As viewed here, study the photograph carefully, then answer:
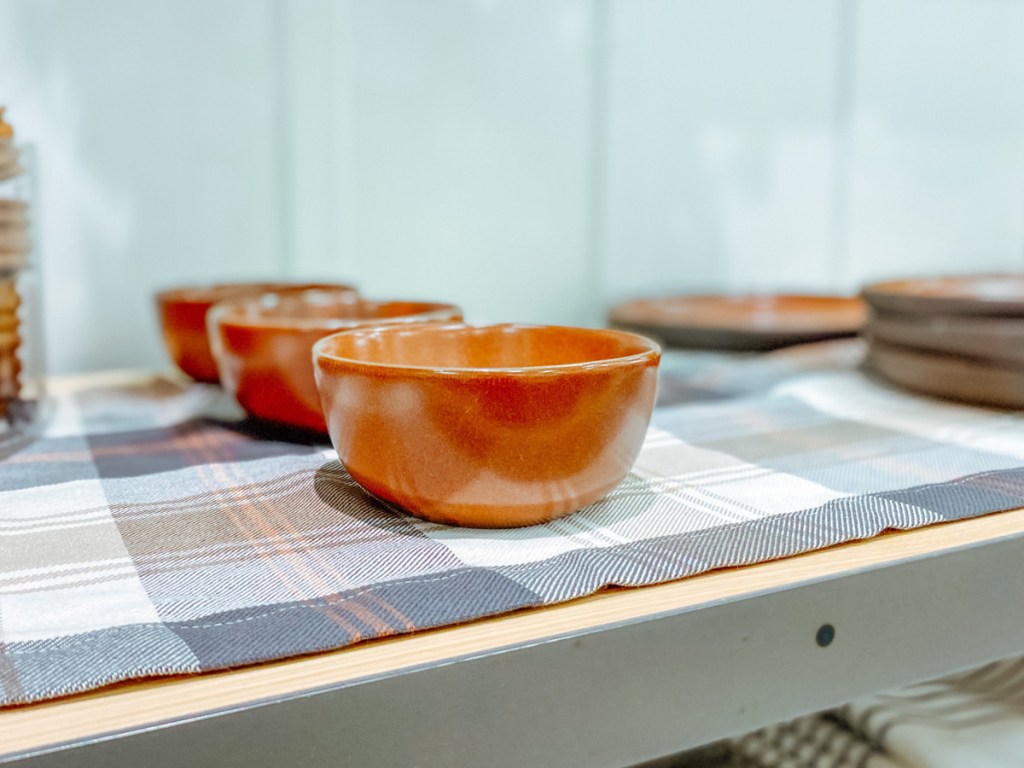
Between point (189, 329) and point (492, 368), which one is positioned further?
point (189, 329)

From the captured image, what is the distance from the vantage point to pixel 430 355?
20.6 inches

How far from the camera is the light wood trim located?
281 mm

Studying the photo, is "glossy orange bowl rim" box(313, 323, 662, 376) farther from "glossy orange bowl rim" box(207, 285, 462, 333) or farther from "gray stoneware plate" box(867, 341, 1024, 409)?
"gray stoneware plate" box(867, 341, 1024, 409)

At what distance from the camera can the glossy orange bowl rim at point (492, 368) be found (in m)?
0.38

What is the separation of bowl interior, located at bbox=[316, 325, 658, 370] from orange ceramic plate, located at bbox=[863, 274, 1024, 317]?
316 millimetres

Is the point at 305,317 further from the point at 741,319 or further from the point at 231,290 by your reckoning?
the point at 741,319

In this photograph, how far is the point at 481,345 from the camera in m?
0.53

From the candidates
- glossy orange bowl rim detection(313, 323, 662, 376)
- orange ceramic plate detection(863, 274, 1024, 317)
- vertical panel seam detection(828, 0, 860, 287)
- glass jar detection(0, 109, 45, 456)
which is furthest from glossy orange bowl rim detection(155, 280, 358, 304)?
vertical panel seam detection(828, 0, 860, 287)

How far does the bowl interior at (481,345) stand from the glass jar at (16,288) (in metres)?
0.24

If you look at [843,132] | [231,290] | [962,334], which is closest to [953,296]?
[962,334]

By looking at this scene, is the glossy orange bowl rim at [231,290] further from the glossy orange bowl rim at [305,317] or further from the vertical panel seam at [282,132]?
the vertical panel seam at [282,132]

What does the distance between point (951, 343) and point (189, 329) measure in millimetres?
563

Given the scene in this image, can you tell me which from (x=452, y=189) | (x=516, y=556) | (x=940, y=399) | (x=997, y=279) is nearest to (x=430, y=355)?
(x=516, y=556)

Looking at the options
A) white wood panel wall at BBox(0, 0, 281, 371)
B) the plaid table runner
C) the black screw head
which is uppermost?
white wood panel wall at BBox(0, 0, 281, 371)
